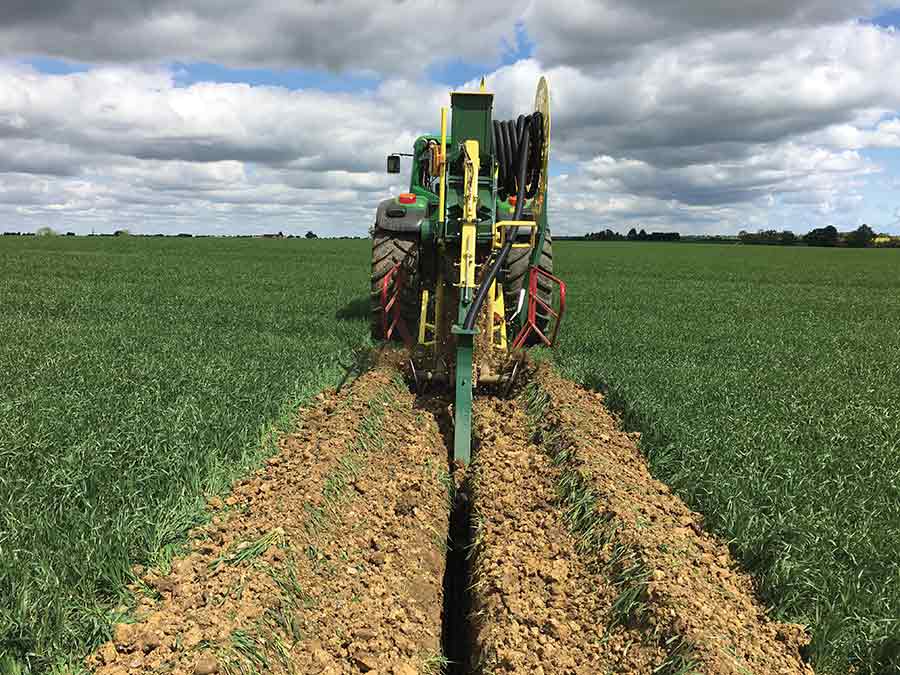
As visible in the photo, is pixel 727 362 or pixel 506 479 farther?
pixel 727 362

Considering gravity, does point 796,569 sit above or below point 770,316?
below

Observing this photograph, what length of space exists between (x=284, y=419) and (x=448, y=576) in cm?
189

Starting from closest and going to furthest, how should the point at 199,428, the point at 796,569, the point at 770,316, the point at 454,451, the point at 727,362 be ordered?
the point at 796,569 < the point at 199,428 < the point at 454,451 < the point at 727,362 < the point at 770,316

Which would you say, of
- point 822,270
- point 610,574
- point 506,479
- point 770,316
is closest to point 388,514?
point 506,479

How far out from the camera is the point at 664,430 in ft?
16.6

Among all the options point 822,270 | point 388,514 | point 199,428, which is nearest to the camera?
point 388,514

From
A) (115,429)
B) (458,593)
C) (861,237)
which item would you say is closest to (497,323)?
(458,593)

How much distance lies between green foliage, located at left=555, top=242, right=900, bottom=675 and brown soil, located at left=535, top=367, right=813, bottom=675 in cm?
12

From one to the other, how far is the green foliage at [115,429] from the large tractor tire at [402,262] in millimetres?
767

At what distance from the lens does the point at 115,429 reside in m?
4.28

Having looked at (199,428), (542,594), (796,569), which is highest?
(199,428)

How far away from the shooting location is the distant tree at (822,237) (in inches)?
2539

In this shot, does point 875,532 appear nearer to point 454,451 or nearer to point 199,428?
point 454,451

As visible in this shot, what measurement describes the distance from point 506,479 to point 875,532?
222 centimetres
